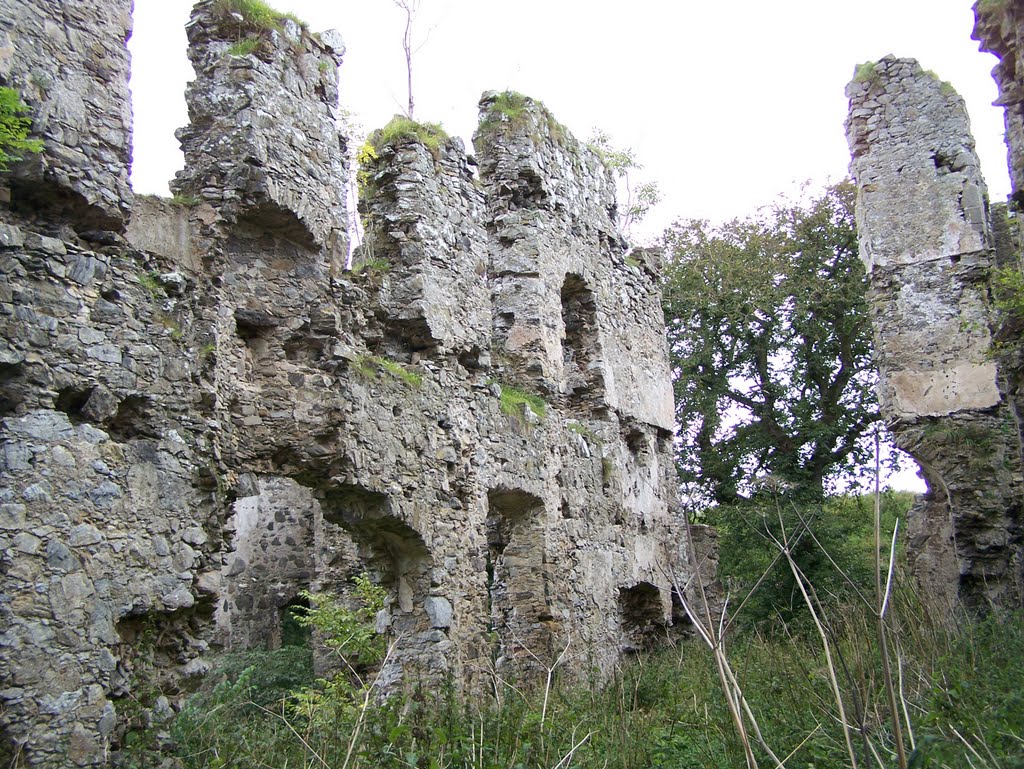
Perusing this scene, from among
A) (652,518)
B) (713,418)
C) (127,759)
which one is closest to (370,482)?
(127,759)

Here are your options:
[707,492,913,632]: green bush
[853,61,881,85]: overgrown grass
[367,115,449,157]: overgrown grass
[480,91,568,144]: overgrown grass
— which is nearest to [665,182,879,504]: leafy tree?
[707,492,913,632]: green bush

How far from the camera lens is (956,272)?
1209cm

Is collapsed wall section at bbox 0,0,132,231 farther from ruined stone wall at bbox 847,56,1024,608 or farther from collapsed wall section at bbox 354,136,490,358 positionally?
ruined stone wall at bbox 847,56,1024,608

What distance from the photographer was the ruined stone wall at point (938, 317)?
1130cm

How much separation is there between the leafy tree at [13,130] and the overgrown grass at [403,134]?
161 inches

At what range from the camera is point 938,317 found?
39.6ft

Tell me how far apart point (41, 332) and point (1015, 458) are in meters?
10.1

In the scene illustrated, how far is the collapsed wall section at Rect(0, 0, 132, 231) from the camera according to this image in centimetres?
534

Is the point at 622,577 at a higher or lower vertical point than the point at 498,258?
lower

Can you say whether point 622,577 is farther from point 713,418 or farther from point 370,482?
point 713,418

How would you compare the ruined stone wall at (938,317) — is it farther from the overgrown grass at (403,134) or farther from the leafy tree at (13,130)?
the leafy tree at (13,130)

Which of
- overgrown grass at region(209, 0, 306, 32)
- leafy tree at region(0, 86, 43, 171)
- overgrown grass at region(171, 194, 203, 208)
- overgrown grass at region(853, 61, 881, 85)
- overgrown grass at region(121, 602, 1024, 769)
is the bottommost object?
overgrown grass at region(121, 602, 1024, 769)

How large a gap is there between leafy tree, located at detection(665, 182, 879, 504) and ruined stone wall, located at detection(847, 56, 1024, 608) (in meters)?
6.45

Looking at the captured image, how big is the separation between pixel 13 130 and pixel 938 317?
33.9ft
